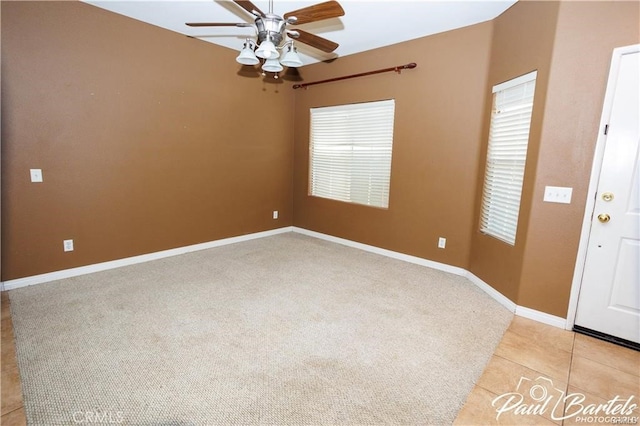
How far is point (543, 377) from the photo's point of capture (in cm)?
193

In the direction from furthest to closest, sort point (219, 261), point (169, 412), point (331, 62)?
point (331, 62) → point (219, 261) → point (169, 412)

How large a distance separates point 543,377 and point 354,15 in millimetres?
3446

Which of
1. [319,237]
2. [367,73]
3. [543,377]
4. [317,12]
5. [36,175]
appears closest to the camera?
[543,377]

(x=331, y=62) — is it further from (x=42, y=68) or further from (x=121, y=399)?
(x=121, y=399)

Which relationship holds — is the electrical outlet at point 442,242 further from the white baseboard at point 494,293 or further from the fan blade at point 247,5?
the fan blade at point 247,5

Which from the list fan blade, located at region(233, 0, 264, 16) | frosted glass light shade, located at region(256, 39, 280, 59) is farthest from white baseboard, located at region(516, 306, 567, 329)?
fan blade, located at region(233, 0, 264, 16)

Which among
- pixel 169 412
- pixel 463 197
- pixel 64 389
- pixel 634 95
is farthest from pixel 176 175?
pixel 634 95

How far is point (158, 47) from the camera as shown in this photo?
11.6 feet

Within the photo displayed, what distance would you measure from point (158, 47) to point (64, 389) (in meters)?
3.47

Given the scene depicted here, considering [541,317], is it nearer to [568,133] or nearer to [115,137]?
[568,133]

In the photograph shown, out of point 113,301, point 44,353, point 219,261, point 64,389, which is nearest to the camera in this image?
point 64,389

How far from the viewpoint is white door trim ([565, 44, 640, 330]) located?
213 centimetres

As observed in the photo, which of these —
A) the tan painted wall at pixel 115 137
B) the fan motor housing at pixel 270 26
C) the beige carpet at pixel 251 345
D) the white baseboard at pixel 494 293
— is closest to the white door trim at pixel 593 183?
the white baseboard at pixel 494 293

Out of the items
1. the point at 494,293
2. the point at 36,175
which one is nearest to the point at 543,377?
the point at 494,293
